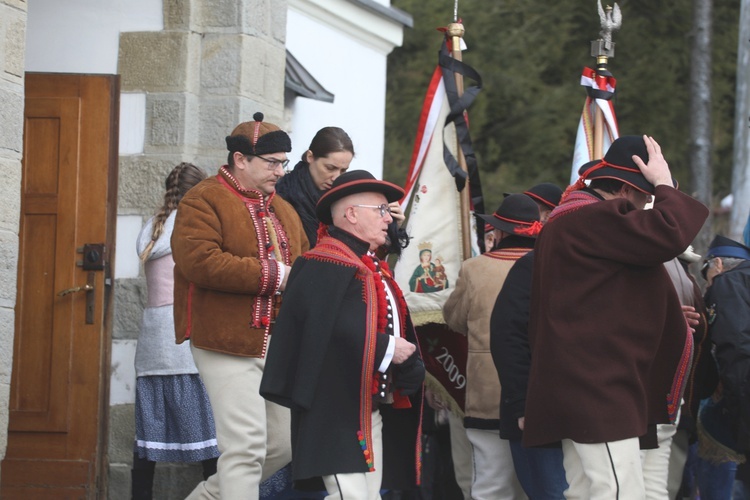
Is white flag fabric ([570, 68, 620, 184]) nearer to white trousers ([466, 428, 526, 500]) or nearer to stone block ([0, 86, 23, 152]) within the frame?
white trousers ([466, 428, 526, 500])

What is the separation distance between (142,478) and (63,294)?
1210mm

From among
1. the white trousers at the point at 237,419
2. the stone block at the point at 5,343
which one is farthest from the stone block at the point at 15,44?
the white trousers at the point at 237,419

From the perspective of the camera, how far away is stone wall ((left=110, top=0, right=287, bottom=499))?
7.45 meters

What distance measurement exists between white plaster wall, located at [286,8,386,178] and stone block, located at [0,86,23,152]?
3462 millimetres

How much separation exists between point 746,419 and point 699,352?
17.1 inches

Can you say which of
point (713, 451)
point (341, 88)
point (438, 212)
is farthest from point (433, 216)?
point (341, 88)

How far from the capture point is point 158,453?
6.76m

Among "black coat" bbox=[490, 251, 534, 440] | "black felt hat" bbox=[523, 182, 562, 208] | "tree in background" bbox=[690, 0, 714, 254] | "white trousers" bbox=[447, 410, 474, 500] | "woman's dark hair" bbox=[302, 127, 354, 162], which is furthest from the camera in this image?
"tree in background" bbox=[690, 0, 714, 254]

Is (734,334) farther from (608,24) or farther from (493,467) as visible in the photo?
(608,24)

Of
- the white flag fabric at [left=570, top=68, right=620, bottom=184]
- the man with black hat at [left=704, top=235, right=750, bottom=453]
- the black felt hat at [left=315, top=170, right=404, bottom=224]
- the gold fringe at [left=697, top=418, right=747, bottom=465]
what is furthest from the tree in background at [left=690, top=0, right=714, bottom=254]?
the black felt hat at [left=315, top=170, right=404, bottom=224]

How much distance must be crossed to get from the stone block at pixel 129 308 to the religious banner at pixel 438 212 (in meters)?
1.55

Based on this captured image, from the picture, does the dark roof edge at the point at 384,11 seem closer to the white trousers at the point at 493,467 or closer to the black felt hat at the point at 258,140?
the black felt hat at the point at 258,140

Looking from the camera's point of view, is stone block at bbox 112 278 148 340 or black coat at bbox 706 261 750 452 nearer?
black coat at bbox 706 261 750 452

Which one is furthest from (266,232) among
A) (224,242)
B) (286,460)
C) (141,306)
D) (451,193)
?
(451,193)
